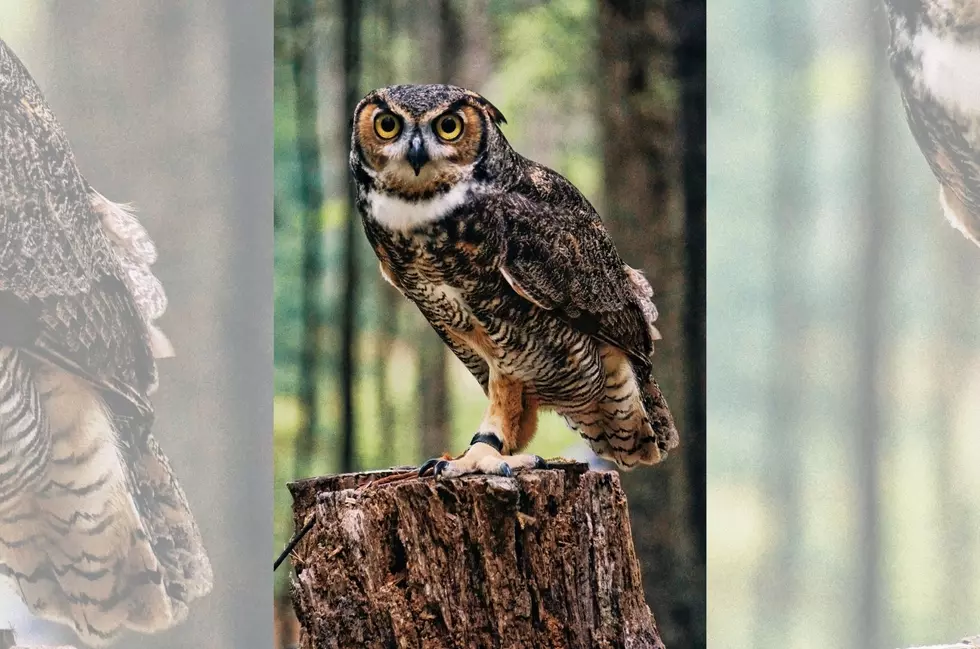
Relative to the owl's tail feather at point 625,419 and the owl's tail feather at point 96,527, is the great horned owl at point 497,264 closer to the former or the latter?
the owl's tail feather at point 625,419

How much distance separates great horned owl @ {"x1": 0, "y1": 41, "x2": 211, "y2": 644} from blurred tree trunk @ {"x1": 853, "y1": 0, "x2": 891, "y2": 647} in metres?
1.50

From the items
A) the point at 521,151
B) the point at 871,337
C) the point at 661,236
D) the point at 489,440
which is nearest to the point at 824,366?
the point at 871,337

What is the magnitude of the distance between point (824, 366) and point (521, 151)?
2.79 ft

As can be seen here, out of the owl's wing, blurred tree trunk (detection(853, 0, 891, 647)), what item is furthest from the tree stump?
blurred tree trunk (detection(853, 0, 891, 647))

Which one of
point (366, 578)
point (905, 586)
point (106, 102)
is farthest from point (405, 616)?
point (905, 586)

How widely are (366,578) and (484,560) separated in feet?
0.43

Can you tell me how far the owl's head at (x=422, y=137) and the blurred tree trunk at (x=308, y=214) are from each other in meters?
0.97

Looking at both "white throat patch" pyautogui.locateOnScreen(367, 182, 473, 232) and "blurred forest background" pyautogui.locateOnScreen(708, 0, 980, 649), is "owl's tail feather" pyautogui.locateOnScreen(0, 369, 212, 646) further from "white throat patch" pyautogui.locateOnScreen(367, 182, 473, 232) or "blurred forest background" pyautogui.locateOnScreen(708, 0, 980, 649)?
"blurred forest background" pyautogui.locateOnScreen(708, 0, 980, 649)

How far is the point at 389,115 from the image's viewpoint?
47.0 inches

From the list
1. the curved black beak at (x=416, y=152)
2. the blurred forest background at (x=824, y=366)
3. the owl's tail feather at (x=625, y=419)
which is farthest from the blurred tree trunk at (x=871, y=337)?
the curved black beak at (x=416, y=152)

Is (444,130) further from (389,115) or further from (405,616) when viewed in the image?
(405,616)

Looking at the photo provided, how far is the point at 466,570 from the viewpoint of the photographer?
1133mm

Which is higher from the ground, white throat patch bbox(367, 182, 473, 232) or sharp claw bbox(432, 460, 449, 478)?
white throat patch bbox(367, 182, 473, 232)

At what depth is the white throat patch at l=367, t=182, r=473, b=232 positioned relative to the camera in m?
1.22
